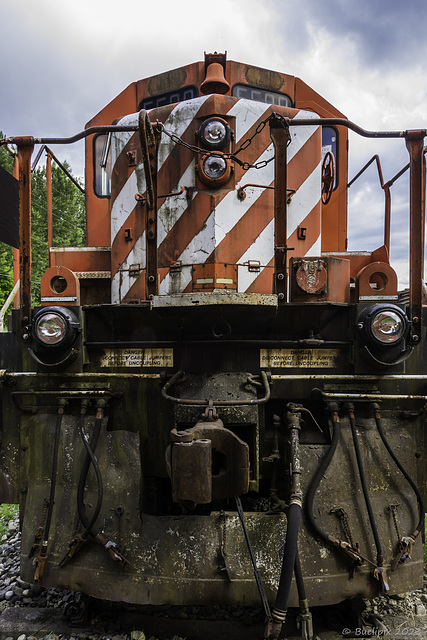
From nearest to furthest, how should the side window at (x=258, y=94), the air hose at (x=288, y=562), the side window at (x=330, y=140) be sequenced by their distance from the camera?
the air hose at (x=288, y=562) → the side window at (x=258, y=94) → the side window at (x=330, y=140)

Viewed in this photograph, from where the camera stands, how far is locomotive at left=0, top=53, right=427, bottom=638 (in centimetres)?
228

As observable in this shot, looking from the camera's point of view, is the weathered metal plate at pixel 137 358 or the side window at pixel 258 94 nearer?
the weathered metal plate at pixel 137 358

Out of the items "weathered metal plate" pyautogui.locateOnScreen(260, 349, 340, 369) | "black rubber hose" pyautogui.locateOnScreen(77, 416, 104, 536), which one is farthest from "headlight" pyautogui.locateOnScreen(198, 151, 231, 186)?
"black rubber hose" pyautogui.locateOnScreen(77, 416, 104, 536)

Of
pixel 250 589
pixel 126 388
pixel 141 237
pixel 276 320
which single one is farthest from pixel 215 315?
pixel 250 589

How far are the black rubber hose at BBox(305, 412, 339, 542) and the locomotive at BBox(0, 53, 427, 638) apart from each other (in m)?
0.01

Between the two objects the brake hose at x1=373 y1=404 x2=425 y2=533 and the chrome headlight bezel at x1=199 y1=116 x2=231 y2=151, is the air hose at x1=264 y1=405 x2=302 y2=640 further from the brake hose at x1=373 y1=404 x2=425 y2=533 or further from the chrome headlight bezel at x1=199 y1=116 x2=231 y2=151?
the chrome headlight bezel at x1=199 y1=116 x2=231 y2=151

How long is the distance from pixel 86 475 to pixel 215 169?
2.33m

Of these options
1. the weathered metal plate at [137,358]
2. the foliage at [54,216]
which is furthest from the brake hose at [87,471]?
the foliage at [54,216]

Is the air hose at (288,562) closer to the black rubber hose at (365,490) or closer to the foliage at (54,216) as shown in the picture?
the black rubber hose at (365,490)

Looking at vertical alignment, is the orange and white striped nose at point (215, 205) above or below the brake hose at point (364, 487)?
above

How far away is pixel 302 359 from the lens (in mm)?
2783

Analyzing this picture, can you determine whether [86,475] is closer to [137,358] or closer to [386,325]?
[137,358]

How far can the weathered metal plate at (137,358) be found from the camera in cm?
285

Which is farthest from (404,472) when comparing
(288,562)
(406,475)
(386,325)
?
(288,562)
